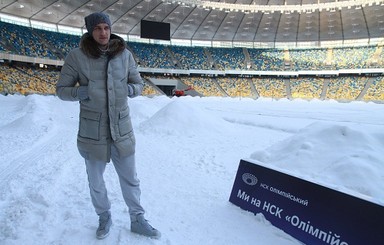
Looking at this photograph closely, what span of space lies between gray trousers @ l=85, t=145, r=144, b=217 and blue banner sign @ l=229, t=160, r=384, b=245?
1.31 meters

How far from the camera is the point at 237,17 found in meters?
35.3

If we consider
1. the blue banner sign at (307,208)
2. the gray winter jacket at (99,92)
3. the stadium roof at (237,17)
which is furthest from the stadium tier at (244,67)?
the blue banner sign at (307,208)

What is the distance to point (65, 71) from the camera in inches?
96.1

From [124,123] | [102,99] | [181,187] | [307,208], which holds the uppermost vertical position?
[102,99]

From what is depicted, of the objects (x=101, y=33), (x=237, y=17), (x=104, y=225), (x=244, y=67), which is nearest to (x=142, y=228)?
(x=104, y=225)

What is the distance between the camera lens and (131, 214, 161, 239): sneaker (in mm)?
2697

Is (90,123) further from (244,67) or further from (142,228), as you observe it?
(244,67)

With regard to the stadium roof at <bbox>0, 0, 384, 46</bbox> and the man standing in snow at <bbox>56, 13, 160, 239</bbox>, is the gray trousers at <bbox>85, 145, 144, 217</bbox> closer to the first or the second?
the man standing in snow at <bbox>56, 13, 160, 239</bbox>

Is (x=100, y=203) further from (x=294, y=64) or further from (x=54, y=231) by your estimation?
(x=294, y=64)

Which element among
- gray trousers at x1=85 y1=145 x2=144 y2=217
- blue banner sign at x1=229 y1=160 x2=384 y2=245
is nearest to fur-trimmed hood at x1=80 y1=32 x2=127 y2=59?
gray trousers at x1=85 y1=145 x2=144 y2=217

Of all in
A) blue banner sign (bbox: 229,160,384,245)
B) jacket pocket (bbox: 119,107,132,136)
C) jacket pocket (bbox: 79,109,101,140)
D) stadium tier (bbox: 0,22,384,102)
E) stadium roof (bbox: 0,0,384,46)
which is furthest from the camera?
stadium tier (bbox: 0,22,384,102)

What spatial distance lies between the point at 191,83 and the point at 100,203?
38.2 meters

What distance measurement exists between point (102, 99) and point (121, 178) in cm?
80

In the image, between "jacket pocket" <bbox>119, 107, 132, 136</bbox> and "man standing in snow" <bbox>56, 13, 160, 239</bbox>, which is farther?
"jacket pocket" <bbox>119, 107, 132, 136</bbox>
